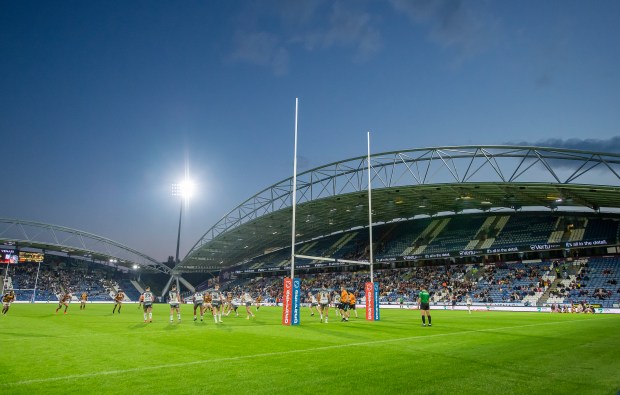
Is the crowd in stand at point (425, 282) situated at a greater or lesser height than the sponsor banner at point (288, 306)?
greater

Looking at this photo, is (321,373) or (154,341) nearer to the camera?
(321,373)

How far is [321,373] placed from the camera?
732cm

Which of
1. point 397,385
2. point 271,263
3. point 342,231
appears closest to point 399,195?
point 342,231

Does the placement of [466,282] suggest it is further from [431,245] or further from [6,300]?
[6,300]

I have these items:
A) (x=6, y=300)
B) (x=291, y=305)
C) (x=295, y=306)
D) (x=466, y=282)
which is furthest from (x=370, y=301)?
(x=466, y=282)

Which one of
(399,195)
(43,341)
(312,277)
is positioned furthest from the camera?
(312,277)

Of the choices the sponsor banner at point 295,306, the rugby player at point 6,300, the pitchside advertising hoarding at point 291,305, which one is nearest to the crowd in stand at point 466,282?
the sponsor banner at point 295,306

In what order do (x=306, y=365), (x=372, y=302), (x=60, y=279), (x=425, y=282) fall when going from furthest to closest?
(x=60, y=279) → (x=425, y=282) → (x=372, y=302) → (x=306, y=365)

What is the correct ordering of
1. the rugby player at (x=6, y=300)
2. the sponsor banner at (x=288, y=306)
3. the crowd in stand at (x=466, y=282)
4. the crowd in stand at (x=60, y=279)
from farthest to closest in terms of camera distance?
the crowd in stand at (x=60, y=279) < the crowd in stand at (x=466, y=282) < the rugby player at (x=6, y=300) < the sponsor banner at (x=288, y=306)

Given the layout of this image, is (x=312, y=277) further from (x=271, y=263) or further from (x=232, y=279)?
(x=232, y=279)

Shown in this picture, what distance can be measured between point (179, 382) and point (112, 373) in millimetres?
1652

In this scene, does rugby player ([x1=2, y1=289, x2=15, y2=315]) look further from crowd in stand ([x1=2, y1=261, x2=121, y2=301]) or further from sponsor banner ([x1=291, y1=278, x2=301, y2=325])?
crowd in stand ([x1=2, y1=261, x2=121, y2=301])

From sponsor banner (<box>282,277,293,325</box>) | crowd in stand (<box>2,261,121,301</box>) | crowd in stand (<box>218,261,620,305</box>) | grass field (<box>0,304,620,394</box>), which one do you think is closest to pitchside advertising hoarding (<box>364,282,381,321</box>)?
sponsor banner (<box>282,277,293,325</box>)

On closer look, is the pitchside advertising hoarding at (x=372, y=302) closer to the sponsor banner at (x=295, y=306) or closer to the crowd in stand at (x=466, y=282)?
the sponsor banner at (x=295, y=306)
